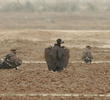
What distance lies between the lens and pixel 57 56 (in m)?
18.7

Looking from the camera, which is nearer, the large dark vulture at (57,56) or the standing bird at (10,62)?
the large dark vulture at (57,56)

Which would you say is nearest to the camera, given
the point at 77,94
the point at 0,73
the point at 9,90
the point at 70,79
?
the point at 77,94

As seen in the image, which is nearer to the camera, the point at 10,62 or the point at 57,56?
the point at 57,56

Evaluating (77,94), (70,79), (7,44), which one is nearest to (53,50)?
(70,79)

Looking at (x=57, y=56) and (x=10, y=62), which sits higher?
(x=57, y=56)

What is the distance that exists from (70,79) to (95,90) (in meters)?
2.58

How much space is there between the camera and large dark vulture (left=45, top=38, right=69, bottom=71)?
18547 millimetres

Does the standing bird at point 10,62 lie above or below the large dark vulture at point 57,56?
below

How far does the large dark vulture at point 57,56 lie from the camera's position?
18547mm

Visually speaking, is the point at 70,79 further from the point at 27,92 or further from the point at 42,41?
the point at 42,41

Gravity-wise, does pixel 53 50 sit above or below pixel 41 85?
above

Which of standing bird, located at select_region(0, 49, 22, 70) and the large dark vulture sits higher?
the large dark vulture

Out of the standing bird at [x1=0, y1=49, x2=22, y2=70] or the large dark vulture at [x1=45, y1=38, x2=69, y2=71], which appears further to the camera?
the standing bird at [x1=0, y1=49, x2=22, y2=70]

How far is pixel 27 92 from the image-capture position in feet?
49.6
